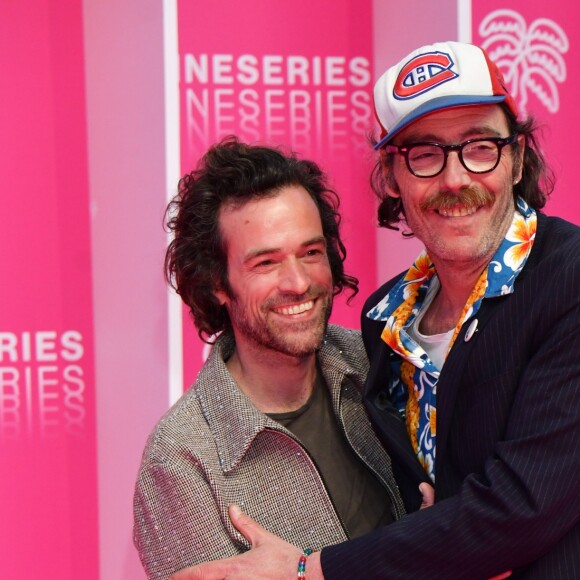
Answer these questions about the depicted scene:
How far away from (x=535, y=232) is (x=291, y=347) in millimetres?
700

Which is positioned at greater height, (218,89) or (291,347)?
(218,89)

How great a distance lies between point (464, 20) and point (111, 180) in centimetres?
136

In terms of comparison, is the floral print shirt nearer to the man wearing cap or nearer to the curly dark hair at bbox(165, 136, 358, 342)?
the man wearing cap

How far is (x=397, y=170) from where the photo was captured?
2.14 meters

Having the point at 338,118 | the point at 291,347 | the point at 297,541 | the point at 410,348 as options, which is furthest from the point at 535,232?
the point at 338,118

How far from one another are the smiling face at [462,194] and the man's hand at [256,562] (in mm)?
755

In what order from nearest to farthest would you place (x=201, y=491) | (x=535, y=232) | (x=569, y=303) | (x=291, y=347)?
(x=569, y=303)
(x=535, y=232)
(x=201, y=491)
(x=291, y=347)

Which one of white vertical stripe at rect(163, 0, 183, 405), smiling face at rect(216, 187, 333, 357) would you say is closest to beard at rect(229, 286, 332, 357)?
smiling face at rect(216, 187, 333, 357)

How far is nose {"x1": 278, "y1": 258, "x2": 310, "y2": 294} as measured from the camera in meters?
2.30

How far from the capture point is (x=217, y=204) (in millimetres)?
2473

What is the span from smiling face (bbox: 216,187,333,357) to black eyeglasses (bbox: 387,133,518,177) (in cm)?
41

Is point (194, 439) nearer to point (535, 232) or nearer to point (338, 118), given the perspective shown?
point (535, 232)

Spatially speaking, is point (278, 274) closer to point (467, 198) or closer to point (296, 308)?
point (296, 308)

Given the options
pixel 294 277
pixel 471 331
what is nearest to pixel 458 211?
→ pixel 471 331
